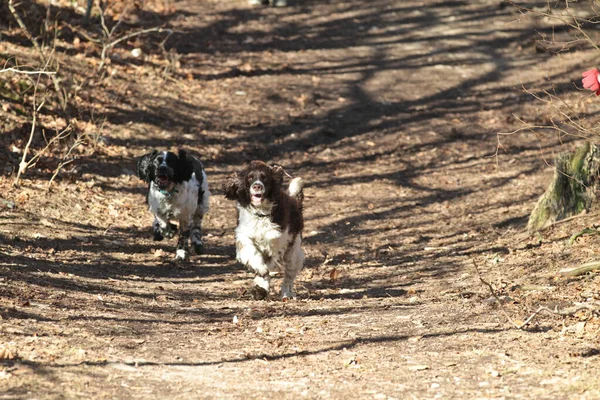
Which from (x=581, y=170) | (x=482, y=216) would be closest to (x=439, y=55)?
(x=482, y=216)

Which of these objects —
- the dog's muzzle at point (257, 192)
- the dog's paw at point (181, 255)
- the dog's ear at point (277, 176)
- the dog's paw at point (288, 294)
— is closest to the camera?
the dog's muzzle at point (257, 192)

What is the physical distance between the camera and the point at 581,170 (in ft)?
39.1

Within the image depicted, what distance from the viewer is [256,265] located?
31.3 ft

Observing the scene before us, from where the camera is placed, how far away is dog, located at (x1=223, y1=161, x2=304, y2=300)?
31.3ft

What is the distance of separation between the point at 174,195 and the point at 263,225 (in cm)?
256

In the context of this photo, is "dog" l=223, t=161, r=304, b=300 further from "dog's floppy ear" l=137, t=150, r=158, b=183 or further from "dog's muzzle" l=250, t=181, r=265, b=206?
"dog's floppy ear" l=137, t=150, r=158, b=183

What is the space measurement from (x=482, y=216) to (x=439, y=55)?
10.4 metres

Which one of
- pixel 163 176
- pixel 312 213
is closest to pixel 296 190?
pixel 163 176

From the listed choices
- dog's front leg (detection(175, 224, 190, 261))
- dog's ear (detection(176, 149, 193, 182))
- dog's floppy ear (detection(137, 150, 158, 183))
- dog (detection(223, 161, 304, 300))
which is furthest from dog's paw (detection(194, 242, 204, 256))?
dog (detection(223, 161, 304, 300))

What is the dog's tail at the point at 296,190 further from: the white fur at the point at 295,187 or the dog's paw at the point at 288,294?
the dog's paw at the point at 288,294

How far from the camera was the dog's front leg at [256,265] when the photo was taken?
31.3ft

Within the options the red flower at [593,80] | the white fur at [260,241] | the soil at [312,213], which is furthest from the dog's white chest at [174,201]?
the red flower at [593,80]

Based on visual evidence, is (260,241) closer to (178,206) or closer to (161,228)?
(178,206)

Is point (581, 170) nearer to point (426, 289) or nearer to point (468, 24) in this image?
point (426, 289)
